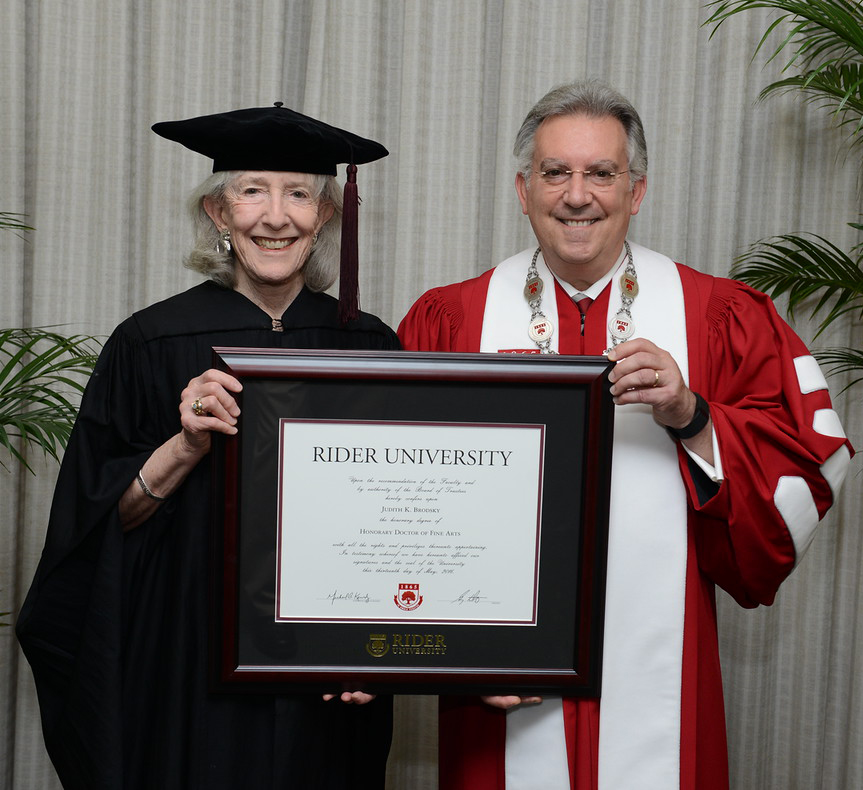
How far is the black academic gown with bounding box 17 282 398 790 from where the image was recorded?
1830mm

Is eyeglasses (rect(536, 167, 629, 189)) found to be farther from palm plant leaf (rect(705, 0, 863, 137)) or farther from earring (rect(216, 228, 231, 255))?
earring (rect(216, 228, 231, 255))

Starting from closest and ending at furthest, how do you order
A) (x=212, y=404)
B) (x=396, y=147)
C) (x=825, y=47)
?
(x=212, y=404)
(x=825, y=47)
(x=396, y=147)

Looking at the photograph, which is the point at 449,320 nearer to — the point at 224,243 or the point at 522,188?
the point at 522,188

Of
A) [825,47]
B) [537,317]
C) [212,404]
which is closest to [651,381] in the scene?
[537,317]

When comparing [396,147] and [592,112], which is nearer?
[592,112]

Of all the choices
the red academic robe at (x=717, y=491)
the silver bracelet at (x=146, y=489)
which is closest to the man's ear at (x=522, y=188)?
the red academic robe at (x=717, y=491)

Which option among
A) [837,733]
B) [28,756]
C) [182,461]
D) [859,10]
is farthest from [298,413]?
[837,733]

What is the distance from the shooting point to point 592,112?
1.99m

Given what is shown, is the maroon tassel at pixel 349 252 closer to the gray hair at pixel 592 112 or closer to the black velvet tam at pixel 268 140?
the black velvet tam at pixel 268 140

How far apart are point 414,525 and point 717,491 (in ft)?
2.17

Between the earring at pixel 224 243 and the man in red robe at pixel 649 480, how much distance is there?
648 mm

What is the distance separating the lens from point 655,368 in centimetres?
169

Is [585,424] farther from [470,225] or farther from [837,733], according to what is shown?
[837,733]
